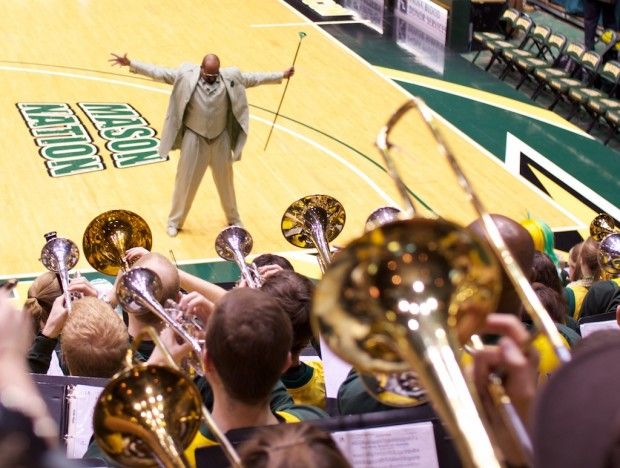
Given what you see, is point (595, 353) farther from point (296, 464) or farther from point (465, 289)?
point (296, 464)

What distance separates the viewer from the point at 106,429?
2957 mm

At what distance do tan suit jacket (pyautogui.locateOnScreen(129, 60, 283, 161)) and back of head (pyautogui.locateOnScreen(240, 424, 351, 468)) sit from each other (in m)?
8.07

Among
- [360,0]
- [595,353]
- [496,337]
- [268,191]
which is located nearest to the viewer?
[595,353]

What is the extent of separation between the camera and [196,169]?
10.5 meters

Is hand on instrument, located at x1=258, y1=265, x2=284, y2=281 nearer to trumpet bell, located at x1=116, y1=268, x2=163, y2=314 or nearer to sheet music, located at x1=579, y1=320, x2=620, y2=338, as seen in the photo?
trumpet bell, located at x1=116, y1=268, x2=163, y2=314

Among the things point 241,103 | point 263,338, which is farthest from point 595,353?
point 241,103

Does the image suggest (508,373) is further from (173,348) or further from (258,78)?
(258,78)

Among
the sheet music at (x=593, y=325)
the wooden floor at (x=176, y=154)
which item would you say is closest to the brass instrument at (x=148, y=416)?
the sheet music at (x=593, y=325)

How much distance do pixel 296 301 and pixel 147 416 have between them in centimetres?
156

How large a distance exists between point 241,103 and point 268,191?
156 cm

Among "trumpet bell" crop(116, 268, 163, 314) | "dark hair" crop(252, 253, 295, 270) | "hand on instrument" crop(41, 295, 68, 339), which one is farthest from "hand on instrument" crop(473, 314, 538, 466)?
"dark hair" crop(252, 253, 295, 270)

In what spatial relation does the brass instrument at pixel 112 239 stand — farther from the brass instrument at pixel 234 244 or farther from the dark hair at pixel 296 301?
the dark hair at pixel 296 301

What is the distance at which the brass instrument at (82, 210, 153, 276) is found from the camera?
6336 millimetres

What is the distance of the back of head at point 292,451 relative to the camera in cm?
220
